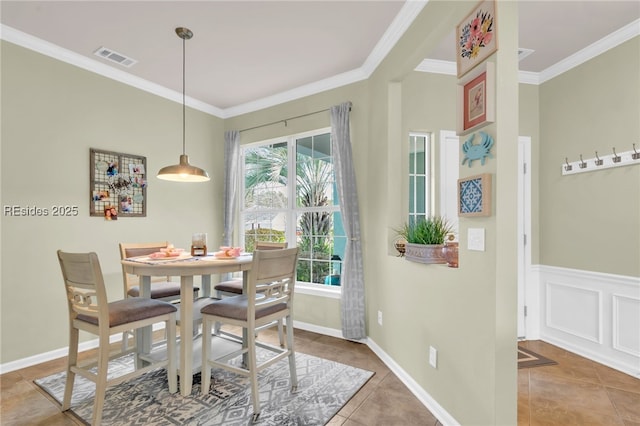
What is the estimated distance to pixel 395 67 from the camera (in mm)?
2658

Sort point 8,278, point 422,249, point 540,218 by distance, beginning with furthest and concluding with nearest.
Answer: point 540,218
point 8,278
point 422,249

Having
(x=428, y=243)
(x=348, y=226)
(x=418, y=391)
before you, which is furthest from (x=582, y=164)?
(x=418, y=391)

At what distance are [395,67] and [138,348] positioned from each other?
2.95 m

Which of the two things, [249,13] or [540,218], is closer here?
[249,13]

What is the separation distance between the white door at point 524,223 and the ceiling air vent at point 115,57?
403 cm

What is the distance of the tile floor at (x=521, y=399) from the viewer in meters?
1.97

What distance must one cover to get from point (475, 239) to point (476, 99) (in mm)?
744

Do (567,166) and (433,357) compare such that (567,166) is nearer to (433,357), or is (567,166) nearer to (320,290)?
(433,357)

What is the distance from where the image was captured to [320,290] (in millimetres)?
3574

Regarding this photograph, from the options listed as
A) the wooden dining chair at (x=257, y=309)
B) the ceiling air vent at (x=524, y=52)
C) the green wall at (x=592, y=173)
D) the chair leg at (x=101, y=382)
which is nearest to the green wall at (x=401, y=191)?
the green wall at (x=592, y=173)

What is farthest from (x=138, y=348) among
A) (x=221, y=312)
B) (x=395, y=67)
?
(x=395, y=67)

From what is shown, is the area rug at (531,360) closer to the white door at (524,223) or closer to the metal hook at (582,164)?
the white door at (524,223)

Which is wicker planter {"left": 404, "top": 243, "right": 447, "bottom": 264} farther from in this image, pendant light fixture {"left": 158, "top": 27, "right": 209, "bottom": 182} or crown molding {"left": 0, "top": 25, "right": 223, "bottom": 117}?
crown molding {"left": 0, "top": 25, "right": 223, "bottom": 117}

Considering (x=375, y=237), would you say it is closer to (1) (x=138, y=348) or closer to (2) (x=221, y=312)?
(2) (x=221, y=312)
